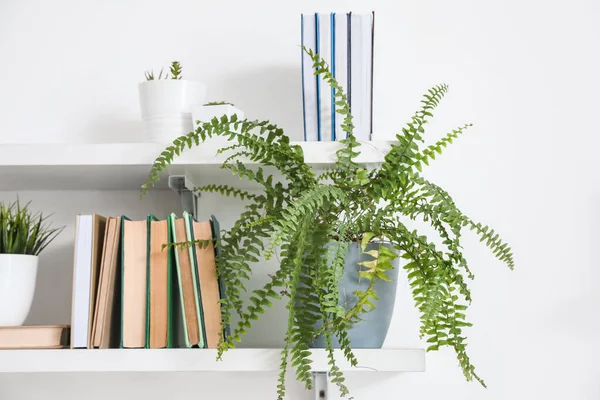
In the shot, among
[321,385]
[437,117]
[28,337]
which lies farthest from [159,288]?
[437,117]

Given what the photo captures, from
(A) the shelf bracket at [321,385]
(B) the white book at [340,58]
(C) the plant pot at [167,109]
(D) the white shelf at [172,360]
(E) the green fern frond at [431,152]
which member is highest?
(B) the white book at [340,58]

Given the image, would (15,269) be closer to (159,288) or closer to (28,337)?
(28,337)

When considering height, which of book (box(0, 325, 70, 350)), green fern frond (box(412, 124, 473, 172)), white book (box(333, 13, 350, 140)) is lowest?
book (box(0, 325, 70, 350))

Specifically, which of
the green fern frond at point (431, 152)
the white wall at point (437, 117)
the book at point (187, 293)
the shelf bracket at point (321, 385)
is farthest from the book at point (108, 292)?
the green fern frond at point (431, 152)

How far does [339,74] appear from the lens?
120cm

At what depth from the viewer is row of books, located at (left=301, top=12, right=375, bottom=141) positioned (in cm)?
120

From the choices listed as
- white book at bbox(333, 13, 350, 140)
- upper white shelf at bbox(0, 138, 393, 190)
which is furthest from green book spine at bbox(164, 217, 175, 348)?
white book at bbox(333, 13, 350, 140)

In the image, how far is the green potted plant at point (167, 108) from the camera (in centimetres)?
119

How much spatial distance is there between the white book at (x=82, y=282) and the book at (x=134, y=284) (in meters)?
0.05

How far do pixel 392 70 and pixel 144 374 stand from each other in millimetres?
779

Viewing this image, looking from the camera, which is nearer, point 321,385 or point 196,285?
point 196,285

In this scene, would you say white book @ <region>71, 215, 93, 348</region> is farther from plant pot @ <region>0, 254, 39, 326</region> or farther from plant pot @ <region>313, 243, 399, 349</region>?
plant pot @ <region>313, 243, 399, 349</region>

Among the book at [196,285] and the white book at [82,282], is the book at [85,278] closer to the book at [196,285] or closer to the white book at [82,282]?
the white book at [82,282]

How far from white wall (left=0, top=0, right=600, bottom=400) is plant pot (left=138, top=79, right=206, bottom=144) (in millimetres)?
201
